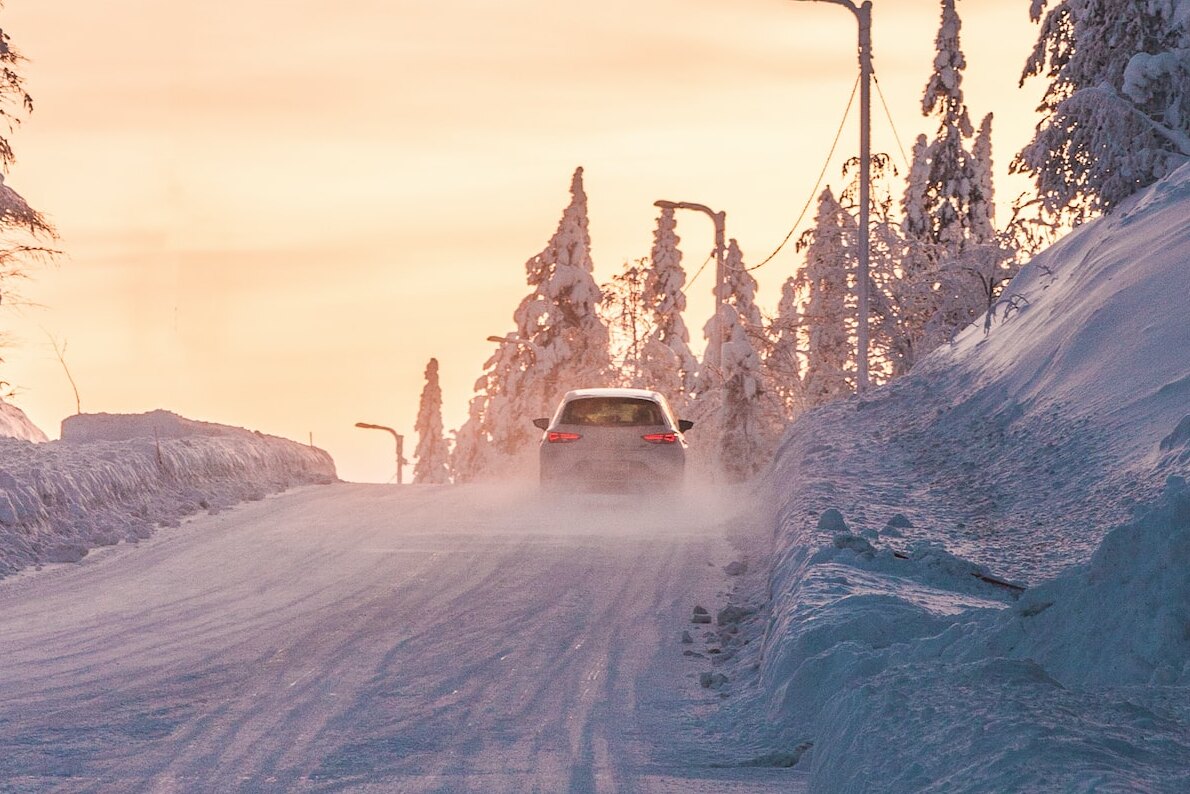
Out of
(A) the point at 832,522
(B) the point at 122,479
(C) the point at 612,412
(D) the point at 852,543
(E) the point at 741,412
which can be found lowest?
(D) the point at 852,543

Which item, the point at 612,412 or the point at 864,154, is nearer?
the point at 612,412

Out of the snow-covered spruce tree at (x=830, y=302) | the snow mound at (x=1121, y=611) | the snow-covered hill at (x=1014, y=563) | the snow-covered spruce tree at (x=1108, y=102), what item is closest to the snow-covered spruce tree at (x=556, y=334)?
the snow-covered spruce tree at (x=830, y=302)

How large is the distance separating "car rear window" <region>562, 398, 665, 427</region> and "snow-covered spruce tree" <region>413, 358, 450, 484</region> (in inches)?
2837

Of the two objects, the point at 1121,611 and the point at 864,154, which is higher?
the point at 864,154

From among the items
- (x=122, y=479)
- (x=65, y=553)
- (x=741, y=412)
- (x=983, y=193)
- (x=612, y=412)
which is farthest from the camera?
(x=983, y=193)

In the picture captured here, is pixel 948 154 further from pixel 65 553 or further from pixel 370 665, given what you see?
pixel 370 665

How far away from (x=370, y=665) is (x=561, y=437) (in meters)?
9.92

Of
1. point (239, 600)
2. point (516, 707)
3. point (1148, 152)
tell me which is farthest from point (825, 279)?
point (516, 707)

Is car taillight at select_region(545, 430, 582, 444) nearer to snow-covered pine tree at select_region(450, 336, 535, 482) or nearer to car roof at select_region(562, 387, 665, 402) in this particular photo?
car roof at select_region(562, 387, 665, 402)

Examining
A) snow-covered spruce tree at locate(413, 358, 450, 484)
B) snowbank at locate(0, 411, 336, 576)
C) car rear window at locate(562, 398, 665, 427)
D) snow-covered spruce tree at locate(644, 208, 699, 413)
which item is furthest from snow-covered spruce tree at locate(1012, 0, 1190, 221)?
snow-covered spruce tree at locate(413, 358, 450, 484)

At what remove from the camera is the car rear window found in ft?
63.8

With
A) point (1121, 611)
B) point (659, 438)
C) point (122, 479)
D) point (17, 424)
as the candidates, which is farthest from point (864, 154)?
point (17, 424)

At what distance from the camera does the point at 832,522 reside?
11805 millimetres

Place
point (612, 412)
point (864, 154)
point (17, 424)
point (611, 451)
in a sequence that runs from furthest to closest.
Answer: point (17, 424) < point (864, 154) < point (612, 412) < point (611, 451)
